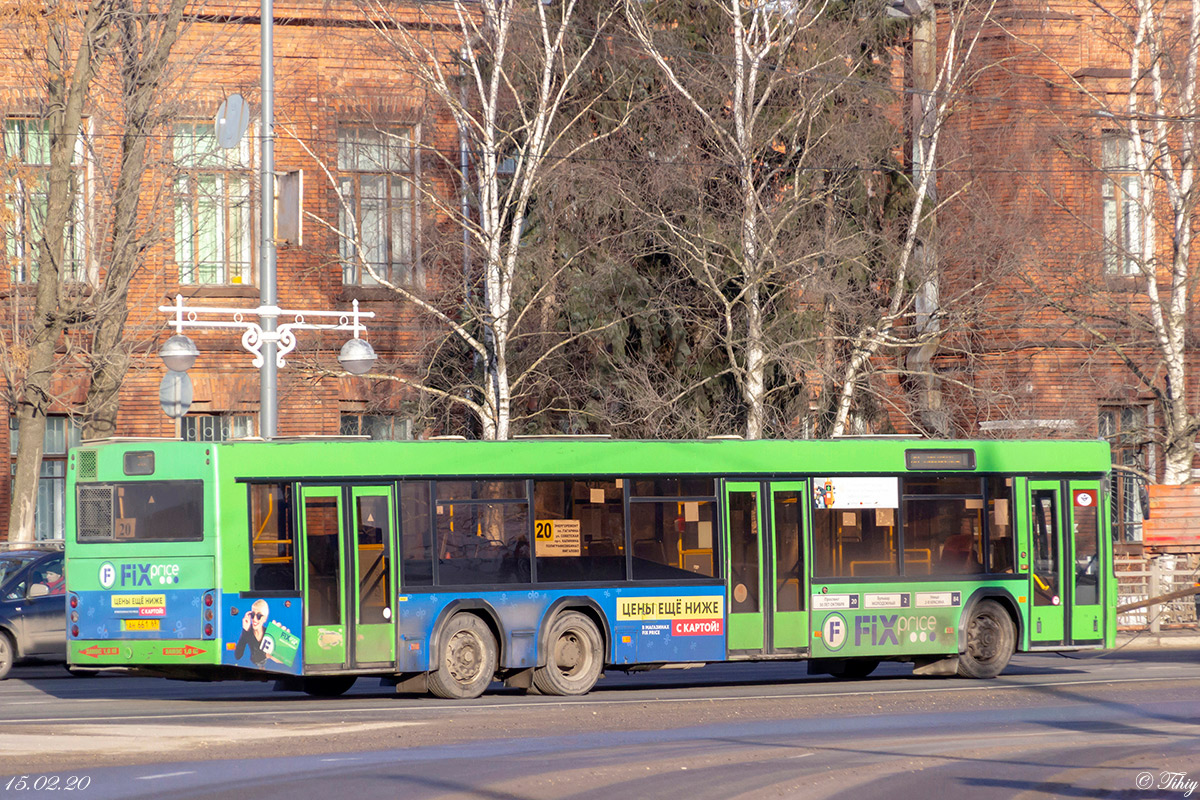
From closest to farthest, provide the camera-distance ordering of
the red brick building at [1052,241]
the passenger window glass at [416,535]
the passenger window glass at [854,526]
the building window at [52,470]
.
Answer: the passenger window glass at [416,535], the passenger window glass at [854,526], the red brick building at [1052,241], the building window at [52,470]

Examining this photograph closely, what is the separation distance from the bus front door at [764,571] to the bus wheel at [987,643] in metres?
2.39

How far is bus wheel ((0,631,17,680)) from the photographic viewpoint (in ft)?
62.6

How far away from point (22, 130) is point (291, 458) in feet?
40.2

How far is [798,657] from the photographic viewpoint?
56.7 feet

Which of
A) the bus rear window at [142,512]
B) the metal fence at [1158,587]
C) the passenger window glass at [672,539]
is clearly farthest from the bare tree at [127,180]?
the metal fence at [1158,587]

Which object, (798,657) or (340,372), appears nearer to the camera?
(798,657)

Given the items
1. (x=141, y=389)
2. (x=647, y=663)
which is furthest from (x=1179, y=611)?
(x=141, y=389)

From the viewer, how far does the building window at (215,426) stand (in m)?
28.2

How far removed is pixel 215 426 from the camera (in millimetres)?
28406

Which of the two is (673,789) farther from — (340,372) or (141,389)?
(141,389)

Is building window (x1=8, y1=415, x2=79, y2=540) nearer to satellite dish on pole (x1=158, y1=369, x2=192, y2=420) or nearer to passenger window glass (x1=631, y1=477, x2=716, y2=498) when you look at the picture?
satellite dish on pole (x1=158, y1=369, x2=192, y2=420)

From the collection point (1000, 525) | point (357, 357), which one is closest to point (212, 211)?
point (357, 357)

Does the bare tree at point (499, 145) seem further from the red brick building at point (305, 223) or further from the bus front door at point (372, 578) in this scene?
the bus front door at point (372, 578)

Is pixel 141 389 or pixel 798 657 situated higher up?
pixel 141 389
